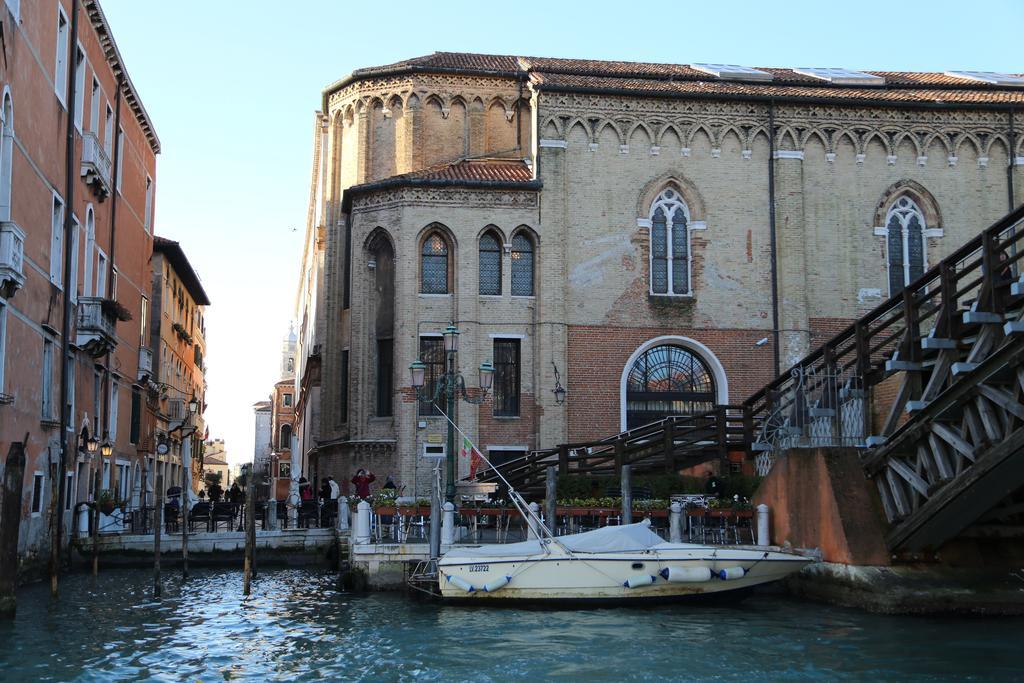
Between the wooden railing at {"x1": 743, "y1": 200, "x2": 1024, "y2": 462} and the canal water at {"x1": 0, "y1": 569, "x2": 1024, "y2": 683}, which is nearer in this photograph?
the canal water at {"x1": 0, "y1": 569, "x2": 1024, "y2": 683}

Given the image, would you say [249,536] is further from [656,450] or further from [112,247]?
[112,247]

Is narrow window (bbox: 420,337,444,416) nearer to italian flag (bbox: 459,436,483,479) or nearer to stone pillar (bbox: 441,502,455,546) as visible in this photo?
italian flag (bbox: 459,436,483,479)

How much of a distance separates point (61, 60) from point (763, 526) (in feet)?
53.6

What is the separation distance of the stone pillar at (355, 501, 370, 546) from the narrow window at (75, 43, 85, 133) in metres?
10.5

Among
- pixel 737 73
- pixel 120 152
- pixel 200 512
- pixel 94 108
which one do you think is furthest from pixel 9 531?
pixel 737 73

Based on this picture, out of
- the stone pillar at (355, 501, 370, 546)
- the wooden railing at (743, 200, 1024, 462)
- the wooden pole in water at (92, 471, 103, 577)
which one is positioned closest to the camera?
the wooden railing at (743, 200, 1024, 462)

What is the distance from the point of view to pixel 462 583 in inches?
A: 707

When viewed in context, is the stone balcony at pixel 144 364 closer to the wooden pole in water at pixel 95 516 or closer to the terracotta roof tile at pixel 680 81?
the wooden pole in water at pixel 95 516

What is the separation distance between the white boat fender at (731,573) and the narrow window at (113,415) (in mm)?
17178

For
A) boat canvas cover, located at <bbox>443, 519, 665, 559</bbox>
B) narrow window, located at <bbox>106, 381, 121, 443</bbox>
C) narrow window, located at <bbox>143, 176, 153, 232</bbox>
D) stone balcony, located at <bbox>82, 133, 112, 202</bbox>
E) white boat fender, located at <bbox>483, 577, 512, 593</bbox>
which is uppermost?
narrow window, located at <bbox>143, 176, 153, 232</bbox>

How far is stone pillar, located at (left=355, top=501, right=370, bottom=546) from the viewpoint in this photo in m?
20.1

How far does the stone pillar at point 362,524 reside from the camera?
20109 millimetres

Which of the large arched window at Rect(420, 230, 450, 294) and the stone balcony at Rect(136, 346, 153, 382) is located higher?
the large arched window at Rect(420, 230, 450, 294)

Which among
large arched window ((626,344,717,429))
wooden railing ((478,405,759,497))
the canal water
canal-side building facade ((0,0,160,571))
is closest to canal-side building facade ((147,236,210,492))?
canal-side building facade ((0,0,160,571))
